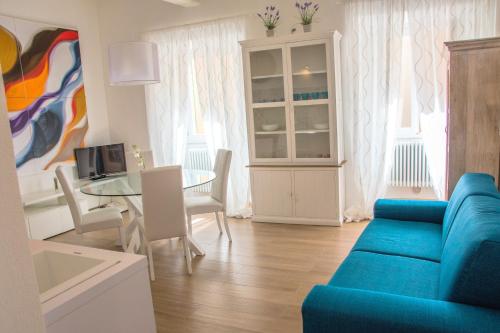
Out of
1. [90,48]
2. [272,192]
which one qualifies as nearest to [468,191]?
[272,192]

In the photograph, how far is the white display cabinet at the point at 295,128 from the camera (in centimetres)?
439

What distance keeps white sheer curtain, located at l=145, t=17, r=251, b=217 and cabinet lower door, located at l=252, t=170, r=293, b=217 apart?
1.17ft

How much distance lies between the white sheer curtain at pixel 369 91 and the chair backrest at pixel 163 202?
2.11m

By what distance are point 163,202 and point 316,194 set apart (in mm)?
1835

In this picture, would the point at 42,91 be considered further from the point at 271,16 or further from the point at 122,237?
the point at 271,16

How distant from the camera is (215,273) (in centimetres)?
342

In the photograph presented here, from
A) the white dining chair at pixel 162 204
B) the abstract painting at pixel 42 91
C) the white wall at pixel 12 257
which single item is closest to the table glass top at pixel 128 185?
the white dining chair at pixel 162 204

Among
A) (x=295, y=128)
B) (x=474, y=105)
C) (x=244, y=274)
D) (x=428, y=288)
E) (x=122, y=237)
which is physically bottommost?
(x=244, y=274)

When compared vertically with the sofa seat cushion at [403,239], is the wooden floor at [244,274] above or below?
below

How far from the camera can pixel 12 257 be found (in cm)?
85

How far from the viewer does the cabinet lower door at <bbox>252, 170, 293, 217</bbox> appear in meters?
4.61

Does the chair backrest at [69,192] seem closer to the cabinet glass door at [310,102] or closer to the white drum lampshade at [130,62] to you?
the white drum lampshade at [130,62]

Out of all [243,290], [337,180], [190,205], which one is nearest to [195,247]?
[190,205]

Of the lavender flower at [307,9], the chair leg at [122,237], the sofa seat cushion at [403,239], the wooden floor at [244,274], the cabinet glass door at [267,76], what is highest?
the lavender flower at [307,9]
